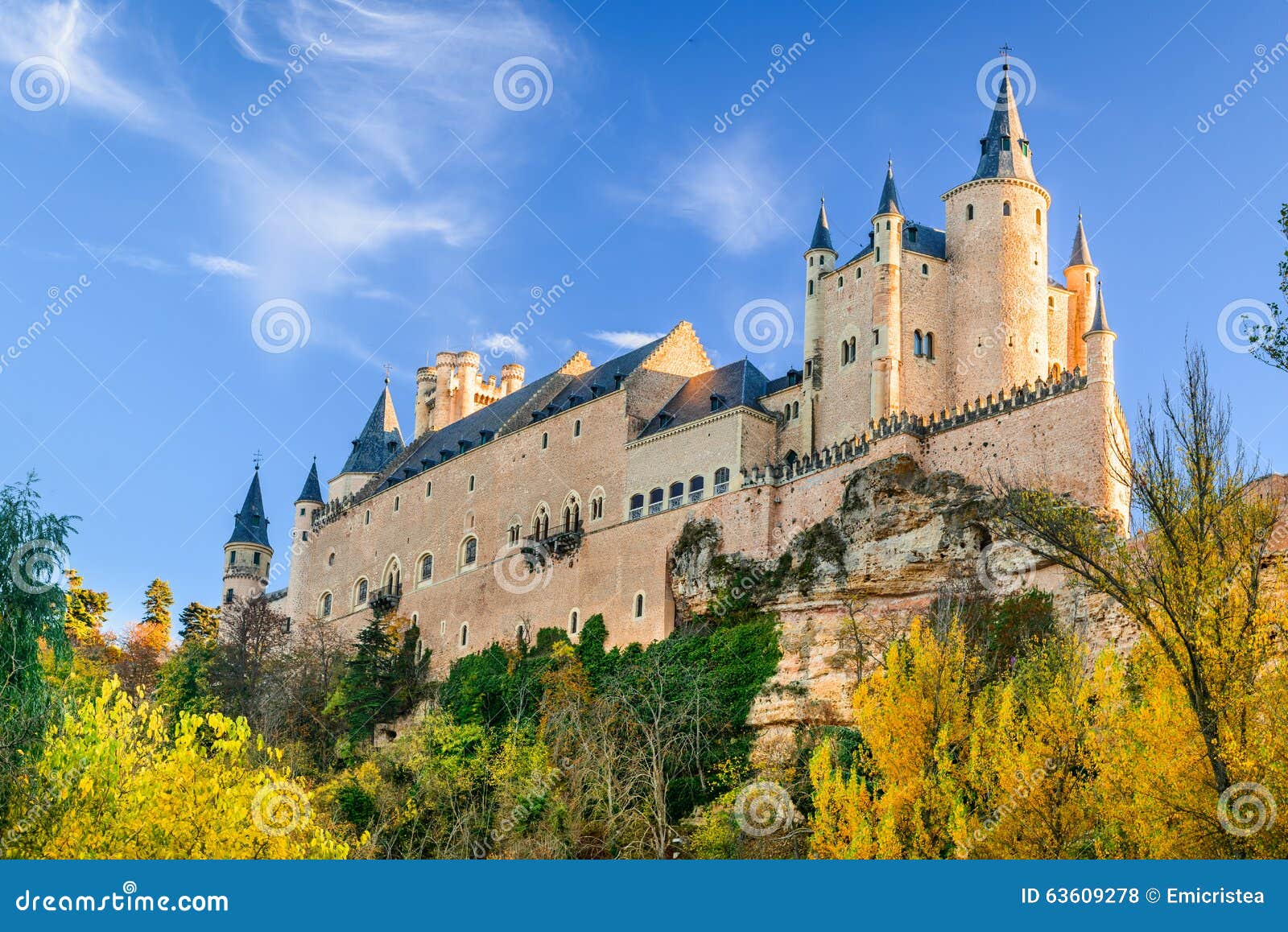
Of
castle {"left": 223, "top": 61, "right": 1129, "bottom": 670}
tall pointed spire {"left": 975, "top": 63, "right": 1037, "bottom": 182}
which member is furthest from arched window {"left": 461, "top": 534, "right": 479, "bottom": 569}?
tall pointed spire {"left": 975, "top": 63, "right": 1037, "bottom": 182}

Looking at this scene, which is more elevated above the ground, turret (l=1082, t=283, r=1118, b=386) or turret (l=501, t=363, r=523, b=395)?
turret (l=501, t=363, r=523, b=395)

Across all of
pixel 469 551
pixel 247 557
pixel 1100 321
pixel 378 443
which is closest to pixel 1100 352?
pixel 1100 321

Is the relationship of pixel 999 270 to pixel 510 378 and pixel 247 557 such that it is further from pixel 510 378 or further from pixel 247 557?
pixel 247 557

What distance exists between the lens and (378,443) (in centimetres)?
8031

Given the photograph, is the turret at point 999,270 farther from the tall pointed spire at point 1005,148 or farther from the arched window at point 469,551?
the arched window at point 469,551

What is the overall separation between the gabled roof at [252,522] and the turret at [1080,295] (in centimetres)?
5081

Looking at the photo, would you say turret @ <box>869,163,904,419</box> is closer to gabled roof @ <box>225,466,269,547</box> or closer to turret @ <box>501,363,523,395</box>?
turret @ <box>501,363,523,395</box>

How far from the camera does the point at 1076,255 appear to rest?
54219 mm

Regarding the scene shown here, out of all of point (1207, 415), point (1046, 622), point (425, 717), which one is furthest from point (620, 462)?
point (1207, 415)

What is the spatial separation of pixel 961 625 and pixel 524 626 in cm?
2118

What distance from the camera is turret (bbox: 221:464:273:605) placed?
282 ft

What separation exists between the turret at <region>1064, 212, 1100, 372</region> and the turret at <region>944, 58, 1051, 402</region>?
1917 mm

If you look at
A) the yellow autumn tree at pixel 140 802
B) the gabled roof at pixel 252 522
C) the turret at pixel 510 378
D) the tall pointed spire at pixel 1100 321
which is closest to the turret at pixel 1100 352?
the tall pointed spire at pixel 1100 321

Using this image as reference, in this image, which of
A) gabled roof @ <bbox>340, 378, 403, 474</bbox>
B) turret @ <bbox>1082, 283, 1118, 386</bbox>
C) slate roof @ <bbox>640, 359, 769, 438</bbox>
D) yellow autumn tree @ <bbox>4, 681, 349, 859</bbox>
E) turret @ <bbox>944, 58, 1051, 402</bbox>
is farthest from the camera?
gabled roof @ <bbox>340, 378, 403, 474</bbox>
